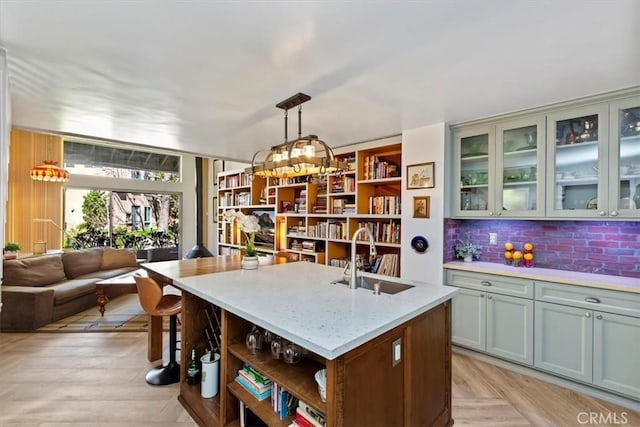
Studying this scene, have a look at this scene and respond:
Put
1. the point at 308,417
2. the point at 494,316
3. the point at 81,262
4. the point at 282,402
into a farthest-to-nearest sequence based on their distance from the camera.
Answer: the point at 81,262 → the point at 494,316 → the point at 282,402 → the point at 308,417

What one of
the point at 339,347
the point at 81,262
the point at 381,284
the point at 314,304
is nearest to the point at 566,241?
the point at 381,284

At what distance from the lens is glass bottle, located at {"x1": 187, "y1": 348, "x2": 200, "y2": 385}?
213 centimetres

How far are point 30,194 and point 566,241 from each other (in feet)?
23.8

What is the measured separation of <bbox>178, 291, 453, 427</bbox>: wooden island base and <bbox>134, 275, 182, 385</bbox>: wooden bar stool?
33 cm

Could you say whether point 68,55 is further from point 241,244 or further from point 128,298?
point 241,244

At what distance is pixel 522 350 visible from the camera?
2.52m

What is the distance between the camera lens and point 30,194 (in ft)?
15.8

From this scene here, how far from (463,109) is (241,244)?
15.3ft

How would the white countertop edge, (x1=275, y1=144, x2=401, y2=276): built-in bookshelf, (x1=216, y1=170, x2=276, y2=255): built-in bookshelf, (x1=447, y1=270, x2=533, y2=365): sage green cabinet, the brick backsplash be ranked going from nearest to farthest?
the white countertop edge < the brick backsplash < (x1=447, y1=270, x2=533, y2=365): sage green cabinet < (x1=275, y1=144, x2=401, y2=276): built-in bookshelf < (x1=216, y1=170, x2=276, y2=255): built-in bookshelf

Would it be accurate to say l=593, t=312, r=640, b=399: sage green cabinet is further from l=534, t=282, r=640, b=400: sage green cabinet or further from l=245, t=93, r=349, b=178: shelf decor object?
l=245, t=93, r=349, b=178: shelf decor object

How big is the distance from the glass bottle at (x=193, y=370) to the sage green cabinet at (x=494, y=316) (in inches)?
91.9

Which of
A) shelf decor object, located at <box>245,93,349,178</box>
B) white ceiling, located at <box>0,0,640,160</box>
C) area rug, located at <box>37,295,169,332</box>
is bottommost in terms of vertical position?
area rug, located at <box>37,295,169,332</box>

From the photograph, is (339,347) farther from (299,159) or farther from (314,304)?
(299,159)

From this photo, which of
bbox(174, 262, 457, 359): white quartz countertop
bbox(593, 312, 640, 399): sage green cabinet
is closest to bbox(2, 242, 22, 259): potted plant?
bbox(174, 262, 457, 359): white quartz countertop
